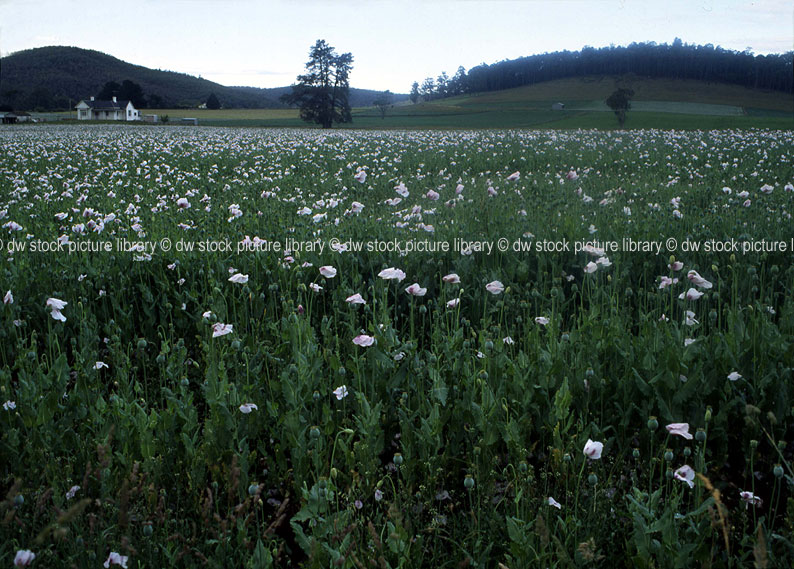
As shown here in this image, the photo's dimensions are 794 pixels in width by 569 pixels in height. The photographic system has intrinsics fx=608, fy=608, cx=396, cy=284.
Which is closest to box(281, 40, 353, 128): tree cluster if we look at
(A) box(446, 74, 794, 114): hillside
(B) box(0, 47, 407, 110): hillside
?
(A) box(446, 74, 794, 114): hillside

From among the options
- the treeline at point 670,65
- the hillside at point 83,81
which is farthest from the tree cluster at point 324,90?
the hillside at point 83,81

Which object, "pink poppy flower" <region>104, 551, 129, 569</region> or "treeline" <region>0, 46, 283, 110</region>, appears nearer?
"pink poppy flower" <region>104, 551, 129, 569</region>

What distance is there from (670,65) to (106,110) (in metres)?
73.9

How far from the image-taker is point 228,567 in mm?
2166

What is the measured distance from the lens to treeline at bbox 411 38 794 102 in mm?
68938

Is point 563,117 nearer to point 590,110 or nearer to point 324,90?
point 590,110

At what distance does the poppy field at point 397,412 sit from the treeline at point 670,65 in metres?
73.0

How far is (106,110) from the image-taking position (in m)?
84.5

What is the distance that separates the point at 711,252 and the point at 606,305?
1789 millimetres

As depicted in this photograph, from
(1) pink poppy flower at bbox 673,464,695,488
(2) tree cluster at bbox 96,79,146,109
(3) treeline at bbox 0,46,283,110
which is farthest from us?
(3) treeline at bbox 0,46,283,110

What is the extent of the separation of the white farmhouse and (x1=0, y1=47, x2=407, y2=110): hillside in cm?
1038

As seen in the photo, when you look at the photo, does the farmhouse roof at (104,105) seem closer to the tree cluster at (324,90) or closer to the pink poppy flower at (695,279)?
the tree cluster at (324,90)

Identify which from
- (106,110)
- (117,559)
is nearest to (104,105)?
(106,110)

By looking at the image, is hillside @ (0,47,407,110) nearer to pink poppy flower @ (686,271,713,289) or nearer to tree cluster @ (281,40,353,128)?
tree cluster @ (281,40,353,128)
